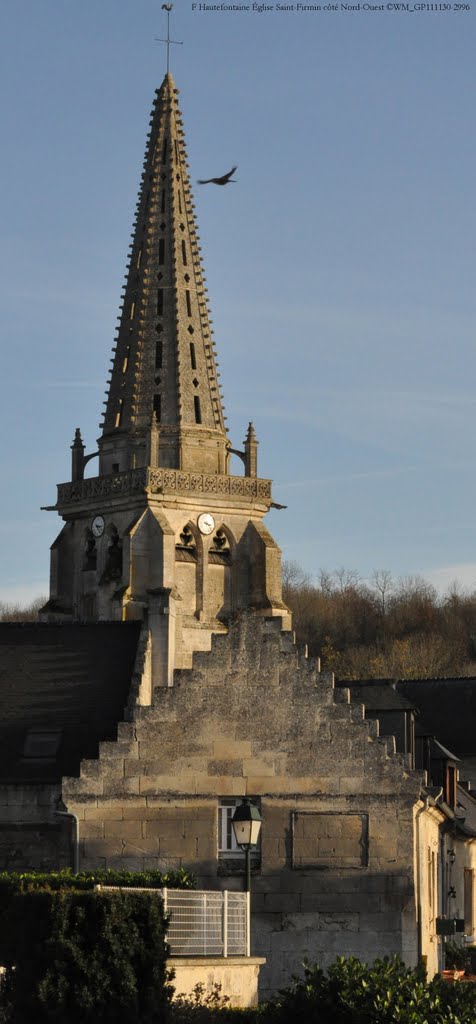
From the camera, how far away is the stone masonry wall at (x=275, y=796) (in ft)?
123

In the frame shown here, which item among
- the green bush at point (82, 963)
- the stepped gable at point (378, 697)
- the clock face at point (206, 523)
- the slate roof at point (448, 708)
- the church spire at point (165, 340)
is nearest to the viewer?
the green bush at point (82, 963)

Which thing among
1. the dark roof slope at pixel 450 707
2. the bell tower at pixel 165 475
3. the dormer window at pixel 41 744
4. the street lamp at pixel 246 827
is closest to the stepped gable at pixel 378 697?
the dormer window at pixel 41 744

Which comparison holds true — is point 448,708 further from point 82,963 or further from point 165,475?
point 82,963

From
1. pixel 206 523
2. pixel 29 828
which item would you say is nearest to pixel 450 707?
pixel 206 523

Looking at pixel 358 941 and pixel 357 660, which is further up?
pixel 357 660

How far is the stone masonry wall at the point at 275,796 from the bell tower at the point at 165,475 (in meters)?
40.2

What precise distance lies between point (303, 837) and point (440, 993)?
923 cm

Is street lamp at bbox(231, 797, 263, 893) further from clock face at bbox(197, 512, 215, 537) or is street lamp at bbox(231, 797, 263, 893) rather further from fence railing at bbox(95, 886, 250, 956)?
clock face at bbox(197, 512, 215, 537)

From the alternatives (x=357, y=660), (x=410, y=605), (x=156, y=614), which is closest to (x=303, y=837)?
(x=156, y=614)

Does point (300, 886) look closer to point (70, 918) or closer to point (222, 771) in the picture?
point (222, 771)

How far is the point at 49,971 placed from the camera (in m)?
26.5

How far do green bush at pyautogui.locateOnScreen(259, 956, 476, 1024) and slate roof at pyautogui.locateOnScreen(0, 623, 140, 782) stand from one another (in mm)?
13825

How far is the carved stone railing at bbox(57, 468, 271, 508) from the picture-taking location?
82.0m

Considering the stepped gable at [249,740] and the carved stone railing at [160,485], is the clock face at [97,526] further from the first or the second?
the stepped gable at [249,740]
